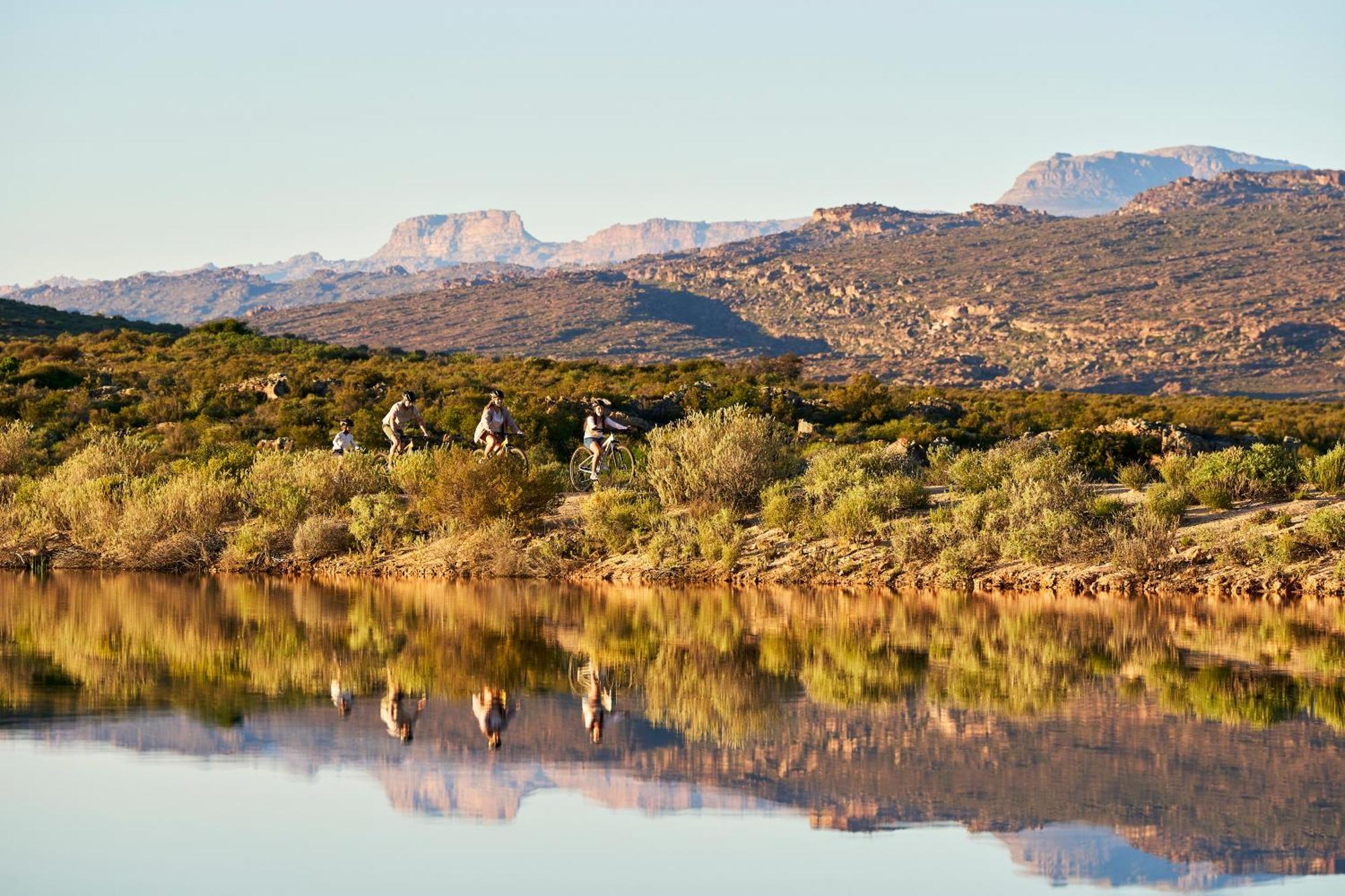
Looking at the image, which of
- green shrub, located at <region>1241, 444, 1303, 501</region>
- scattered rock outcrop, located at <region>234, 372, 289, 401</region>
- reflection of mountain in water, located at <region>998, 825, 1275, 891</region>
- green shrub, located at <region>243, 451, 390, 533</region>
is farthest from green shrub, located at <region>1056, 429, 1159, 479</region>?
scattered rock outcrop, located at <region>234, 372, 289, 401</region>

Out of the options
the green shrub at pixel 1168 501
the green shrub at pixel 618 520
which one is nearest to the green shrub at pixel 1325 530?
the green shrub at pixel 1168 501

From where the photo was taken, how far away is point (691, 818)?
1048 centimetres

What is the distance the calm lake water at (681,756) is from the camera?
31.3 ft

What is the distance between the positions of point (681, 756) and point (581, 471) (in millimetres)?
17732

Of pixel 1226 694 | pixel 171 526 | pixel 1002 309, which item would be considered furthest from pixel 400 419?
pixel 1002 309

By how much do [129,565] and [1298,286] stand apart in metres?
125

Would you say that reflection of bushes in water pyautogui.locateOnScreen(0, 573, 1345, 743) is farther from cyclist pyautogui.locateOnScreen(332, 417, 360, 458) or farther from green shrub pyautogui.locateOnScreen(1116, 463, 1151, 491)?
cyclist pyautogui.locateOnScreen(332, 417, 360, 458)

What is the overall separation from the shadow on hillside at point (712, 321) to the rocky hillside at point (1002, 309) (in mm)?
320

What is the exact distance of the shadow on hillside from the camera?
158 metres

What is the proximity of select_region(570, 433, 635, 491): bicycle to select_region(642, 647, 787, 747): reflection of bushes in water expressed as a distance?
1134 centimetres

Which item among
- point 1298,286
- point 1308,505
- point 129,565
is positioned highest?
point 1298,286

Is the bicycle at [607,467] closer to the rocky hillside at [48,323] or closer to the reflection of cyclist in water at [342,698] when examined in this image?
the reflection of cyclist in water at [342,698]

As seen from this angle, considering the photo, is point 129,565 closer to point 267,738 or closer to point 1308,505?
point 267,738

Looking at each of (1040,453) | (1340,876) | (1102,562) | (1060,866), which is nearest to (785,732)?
(1060,866)
